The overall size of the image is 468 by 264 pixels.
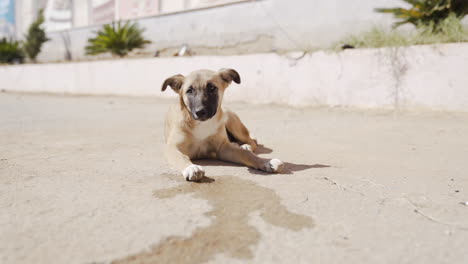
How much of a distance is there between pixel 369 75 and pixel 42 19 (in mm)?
17548

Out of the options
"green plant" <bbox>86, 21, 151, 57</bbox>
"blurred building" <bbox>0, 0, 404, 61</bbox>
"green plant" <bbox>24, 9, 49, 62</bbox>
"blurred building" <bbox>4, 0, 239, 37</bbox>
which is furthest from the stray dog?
"green plant" <bbox>24, 9, 49, 62</bbox>

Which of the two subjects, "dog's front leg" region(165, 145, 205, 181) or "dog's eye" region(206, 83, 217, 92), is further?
"dog's eye" region(206, 83, 217, 92)

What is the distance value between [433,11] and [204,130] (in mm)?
6002

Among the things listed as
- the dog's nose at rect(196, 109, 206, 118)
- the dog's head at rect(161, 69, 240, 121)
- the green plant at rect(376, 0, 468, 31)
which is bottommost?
the dog's nose at rect(196, 109, 206, 118)

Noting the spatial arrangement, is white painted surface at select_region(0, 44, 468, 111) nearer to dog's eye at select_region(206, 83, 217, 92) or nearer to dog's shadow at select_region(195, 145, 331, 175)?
dog's shadow at select_region(195, 145, 331, 175)

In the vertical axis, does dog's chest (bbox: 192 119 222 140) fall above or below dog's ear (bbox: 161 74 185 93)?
below

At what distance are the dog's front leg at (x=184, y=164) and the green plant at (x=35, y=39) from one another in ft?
59.8

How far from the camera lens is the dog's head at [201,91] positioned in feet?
8.57

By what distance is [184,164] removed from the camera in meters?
2.42

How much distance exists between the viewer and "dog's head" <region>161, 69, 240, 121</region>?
2.61m

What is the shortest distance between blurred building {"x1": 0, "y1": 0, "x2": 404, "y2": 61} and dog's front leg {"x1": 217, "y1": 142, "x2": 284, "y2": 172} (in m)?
5.16

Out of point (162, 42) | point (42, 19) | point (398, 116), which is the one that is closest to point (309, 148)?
point (398, 116)

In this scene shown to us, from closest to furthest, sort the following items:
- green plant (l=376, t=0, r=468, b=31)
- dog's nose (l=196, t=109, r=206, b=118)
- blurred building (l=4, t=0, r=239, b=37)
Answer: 1. dog's nose (l=196, t=109, r=206, b=118)
2. green plant (l=376, t=0, r=468, b=31)
3. blurred building (l=4, t=0, r=239, b=37)

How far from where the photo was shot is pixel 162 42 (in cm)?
1309
